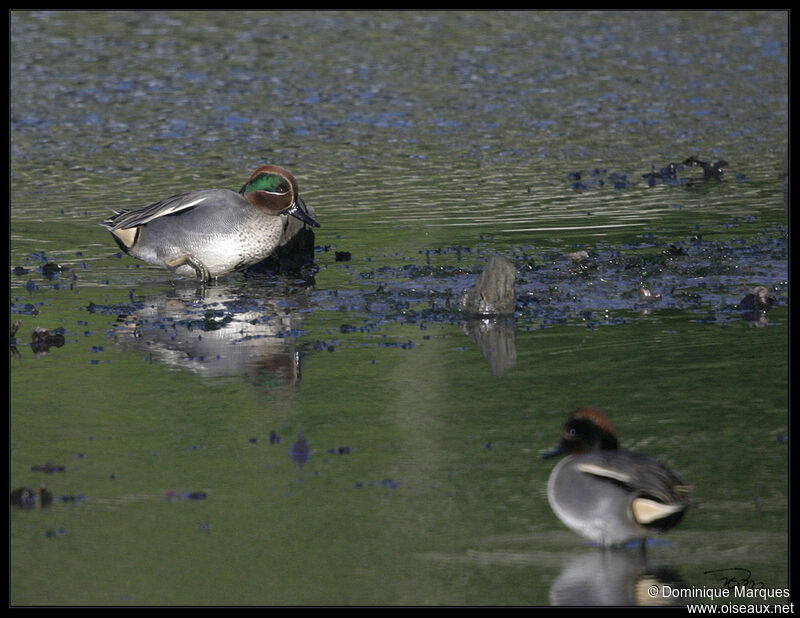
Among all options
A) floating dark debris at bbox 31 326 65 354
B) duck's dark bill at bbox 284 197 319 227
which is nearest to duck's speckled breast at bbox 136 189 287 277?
duck's dark bill at bbox 284 197 319 227

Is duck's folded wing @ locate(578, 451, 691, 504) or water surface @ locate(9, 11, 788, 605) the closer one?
duck's folded wing @ locate(578, 451, 691, 504)

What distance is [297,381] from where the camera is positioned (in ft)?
29.7

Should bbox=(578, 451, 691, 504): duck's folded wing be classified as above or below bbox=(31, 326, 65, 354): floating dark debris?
below

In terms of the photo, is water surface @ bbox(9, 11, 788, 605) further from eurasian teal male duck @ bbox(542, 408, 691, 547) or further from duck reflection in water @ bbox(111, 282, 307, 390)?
eurasian teal male duck @ bbox(542, 408, 691, 547)

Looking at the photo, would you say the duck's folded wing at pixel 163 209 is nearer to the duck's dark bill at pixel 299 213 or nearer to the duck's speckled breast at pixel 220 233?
the duck's speckled breast at pixel 220 233

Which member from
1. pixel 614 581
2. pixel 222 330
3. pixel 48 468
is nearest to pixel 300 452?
pixel 48 468

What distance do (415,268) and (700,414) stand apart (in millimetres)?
4429

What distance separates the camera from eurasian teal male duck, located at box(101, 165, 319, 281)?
12.1 meters

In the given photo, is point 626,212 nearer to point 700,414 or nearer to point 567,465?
point 700,414
